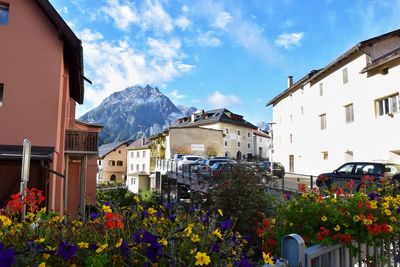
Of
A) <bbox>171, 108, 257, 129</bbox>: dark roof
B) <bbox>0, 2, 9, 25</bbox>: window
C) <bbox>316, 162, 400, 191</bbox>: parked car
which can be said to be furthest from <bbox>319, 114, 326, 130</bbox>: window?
<bbox>171, 108, 257, 129</bbox>: dark roof

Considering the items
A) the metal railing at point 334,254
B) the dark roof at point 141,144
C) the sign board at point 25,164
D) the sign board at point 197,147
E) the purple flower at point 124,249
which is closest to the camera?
the purple flower at point 124,249

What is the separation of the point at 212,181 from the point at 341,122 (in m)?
18.5

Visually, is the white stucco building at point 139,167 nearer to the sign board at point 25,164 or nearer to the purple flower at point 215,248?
the sign board at point 25,164

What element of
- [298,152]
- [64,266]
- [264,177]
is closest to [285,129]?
[298,152]

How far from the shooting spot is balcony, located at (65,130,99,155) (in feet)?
57.3

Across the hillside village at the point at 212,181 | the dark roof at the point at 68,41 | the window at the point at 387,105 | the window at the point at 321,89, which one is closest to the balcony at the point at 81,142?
the hillside village at the point at 212,181

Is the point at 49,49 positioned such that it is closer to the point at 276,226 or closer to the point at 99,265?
the point at 276,226

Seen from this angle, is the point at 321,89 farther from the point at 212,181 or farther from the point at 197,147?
the point at 197,147

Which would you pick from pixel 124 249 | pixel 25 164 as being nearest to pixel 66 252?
pixel 124 249

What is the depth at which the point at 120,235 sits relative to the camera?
2467mm

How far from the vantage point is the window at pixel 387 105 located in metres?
20.7

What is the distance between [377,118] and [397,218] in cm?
2066

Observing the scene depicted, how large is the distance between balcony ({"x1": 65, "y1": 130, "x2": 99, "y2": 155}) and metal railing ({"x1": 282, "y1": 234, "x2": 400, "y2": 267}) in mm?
15382

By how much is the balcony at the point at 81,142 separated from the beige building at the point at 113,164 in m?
61.3
